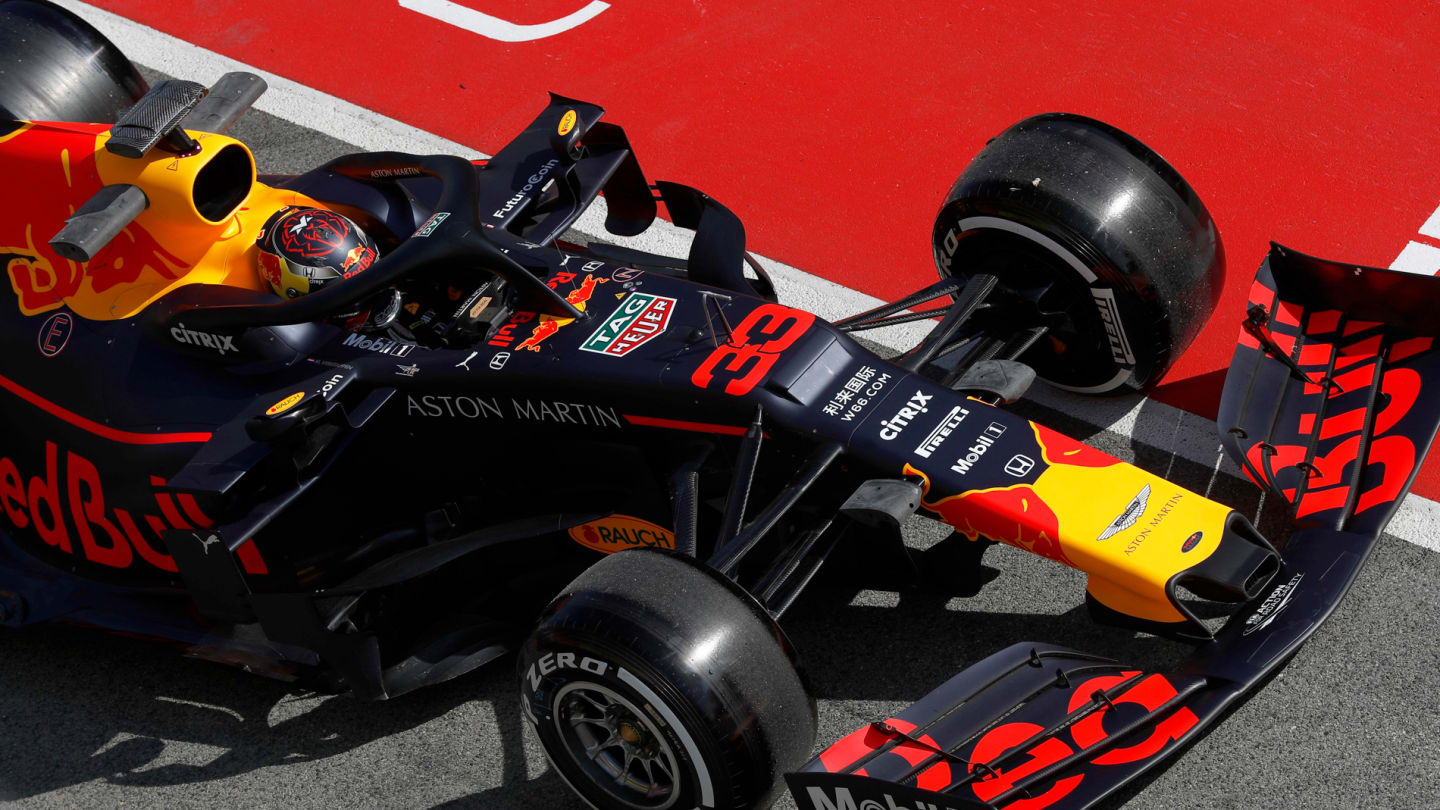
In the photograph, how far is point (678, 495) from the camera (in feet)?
14.8

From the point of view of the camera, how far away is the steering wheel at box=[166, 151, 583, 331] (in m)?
4.64

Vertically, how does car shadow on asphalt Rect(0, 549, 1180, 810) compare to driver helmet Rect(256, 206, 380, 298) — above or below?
below

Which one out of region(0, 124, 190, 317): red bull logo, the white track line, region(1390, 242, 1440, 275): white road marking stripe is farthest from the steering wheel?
region(1390, 242, 1440, 275): white road marking stripe

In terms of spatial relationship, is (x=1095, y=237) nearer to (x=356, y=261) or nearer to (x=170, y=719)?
(x=356, y=261)

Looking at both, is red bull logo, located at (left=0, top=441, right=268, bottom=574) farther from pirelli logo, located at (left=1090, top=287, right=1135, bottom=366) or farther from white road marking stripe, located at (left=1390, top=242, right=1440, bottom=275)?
white road marking stripe, located at (left=1390, top=242, right=1440, bottom=275)

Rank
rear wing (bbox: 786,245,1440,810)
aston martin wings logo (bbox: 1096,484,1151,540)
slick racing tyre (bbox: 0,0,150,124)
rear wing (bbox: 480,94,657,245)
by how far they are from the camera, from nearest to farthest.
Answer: rear wing (bbox: 786,245,1440,810)
aston martin wings logo (bbox: 1096,484,1151,540)
rear wing (bbox: 480,94,657,245)
slick racing tyre (bbox: 0,0,150,124)

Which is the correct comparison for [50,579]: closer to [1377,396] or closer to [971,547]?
[971,547]

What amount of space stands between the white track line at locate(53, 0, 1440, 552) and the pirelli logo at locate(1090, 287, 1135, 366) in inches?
17.1

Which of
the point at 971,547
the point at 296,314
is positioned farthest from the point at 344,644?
the point at 971,547

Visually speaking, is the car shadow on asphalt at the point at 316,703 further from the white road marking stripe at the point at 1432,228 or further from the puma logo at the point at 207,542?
the white road marking stripe at the point at 1432,228

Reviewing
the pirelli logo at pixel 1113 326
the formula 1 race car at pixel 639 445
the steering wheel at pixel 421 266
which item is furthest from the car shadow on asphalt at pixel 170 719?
the pirelli logo at pixel 1113 326

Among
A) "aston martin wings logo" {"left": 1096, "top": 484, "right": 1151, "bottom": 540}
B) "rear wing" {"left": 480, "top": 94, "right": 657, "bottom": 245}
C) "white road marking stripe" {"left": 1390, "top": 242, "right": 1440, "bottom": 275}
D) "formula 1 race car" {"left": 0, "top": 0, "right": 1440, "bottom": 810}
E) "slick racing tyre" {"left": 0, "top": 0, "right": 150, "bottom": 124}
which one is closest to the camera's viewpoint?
"formula 1 race car" {"left": 0, "top": 0, "right": 1440, "bottom": 810}

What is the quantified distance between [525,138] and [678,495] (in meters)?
1.91

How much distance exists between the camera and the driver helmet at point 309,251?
16.4 ft
